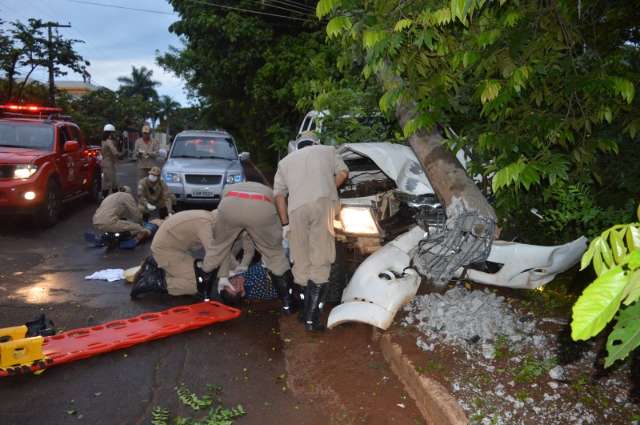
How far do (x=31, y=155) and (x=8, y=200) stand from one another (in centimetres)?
89

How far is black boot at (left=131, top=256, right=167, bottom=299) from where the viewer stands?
18.4ft

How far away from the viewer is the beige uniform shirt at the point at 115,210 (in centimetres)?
745

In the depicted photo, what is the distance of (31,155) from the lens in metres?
8.75

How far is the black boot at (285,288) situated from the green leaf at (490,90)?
270cm

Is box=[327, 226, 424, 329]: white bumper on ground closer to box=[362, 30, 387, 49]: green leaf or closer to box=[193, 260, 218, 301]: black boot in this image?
box=[193, 260, 218, 301]: black boot

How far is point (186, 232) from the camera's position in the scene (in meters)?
5.49

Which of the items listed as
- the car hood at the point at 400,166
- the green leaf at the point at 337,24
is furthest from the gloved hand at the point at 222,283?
the green leaf at the point at 337,24

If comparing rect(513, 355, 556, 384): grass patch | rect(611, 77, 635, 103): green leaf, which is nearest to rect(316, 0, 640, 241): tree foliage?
rect(611, 77, 635, 103): green leaf

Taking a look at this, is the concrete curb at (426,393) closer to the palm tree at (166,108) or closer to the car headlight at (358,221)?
the car headlight at (358,221)

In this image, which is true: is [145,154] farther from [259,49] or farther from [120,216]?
[259,49]

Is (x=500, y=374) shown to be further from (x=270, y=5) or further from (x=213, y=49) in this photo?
(x=213, y=49)

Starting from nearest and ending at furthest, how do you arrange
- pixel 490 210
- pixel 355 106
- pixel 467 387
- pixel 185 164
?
pixel 467 387 < pixel 490 210 < pixel 355 106 < pixel 185 164

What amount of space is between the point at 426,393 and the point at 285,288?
7.32 ft

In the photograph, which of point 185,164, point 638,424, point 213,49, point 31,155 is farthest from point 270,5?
point 638,424
